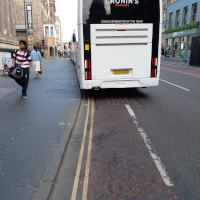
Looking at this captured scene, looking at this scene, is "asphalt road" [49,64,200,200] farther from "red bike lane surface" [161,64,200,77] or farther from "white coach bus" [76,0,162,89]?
"red bike lane surface" [161,64,200,77]

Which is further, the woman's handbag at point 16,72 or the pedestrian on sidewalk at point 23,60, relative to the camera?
the pedestrian on sidewalk at point 23,60

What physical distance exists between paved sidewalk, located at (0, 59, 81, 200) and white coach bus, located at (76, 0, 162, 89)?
4.59 ft

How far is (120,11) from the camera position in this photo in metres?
7.36

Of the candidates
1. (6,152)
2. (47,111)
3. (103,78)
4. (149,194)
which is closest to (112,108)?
(103,78)

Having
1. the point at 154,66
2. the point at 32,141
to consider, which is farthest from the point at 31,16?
the point at 32,141

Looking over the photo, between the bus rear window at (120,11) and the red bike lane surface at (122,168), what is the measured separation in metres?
3.69

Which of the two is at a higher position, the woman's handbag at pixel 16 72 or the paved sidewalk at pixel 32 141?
the woman's handbag at pixel 16 72

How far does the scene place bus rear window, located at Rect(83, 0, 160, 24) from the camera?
7.20m

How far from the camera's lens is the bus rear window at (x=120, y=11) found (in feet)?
23.6

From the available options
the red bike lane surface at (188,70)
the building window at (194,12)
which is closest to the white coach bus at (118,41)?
the red bike lane surface at (188,70)

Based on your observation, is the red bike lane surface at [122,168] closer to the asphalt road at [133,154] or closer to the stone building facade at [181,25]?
the asphalt road at [133,154]

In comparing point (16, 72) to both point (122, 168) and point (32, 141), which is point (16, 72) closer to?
point (32, 141)

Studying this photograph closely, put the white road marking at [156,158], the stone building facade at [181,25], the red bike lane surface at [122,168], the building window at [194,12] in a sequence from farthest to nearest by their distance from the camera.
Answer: the building window at [194,12] → the stone building facade at [181,25] → the white road marking at [156,158] → the red bike lane surface at [122,168]

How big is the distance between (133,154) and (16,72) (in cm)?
534
